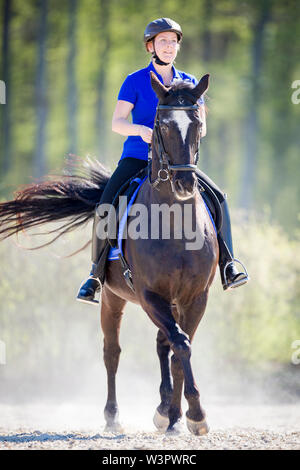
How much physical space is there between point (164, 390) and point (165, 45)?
125 inches

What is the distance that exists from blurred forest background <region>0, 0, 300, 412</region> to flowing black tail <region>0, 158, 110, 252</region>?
0.39m

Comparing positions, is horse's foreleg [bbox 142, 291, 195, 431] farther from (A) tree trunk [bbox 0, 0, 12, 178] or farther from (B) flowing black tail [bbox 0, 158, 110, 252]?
(A) tree trunk [bbox 0, 0, 12, 178]

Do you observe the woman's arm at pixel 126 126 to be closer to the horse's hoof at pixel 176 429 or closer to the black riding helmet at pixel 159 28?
the black riding helmet at pixel 159 28

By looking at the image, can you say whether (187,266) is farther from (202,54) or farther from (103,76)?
(202,54)

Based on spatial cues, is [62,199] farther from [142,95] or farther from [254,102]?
[254,102]

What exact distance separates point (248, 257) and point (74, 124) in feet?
51.1

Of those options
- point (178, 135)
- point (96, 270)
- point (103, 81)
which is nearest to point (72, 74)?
point (103, 81)

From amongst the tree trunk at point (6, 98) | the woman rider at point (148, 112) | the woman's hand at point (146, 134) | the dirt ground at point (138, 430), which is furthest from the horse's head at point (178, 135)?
the tree trunk at point (6, 98)

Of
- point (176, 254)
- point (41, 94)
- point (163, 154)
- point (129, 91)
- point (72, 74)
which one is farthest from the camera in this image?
point (72, 74)

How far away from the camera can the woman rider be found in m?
6.49

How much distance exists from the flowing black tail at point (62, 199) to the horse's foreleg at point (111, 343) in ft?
3.07

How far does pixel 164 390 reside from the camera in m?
7.00

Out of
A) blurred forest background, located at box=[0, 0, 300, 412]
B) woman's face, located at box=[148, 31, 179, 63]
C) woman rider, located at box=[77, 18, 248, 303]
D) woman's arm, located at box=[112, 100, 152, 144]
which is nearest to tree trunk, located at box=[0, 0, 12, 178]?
blurred forest background, located at box=[0, 0, 300, 412]

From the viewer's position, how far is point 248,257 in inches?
464
